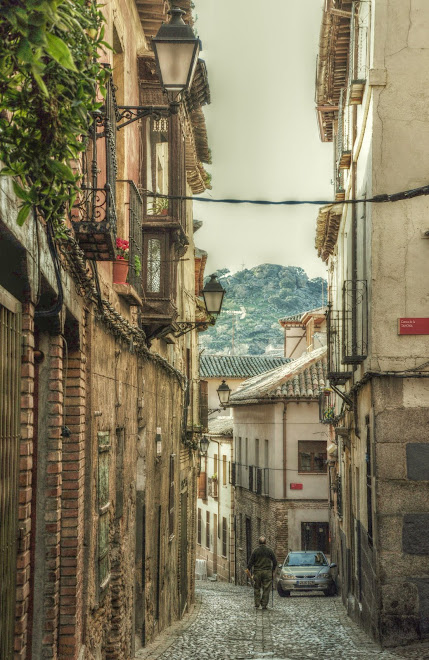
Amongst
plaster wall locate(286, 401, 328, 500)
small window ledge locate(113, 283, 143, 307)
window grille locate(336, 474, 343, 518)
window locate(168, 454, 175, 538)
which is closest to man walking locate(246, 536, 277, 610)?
window locate(168, 454, 175, 538)

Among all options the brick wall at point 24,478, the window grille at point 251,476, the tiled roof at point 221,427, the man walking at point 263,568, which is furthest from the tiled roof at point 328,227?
the tiled roof at point 221,427

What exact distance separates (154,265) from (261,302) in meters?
166

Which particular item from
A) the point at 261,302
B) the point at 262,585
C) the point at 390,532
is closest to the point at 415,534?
the point at 390,532

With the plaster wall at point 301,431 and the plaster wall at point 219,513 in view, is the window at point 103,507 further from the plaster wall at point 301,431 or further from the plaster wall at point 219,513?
the plaster wall at point 219,513

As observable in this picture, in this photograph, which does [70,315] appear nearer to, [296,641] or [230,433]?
[296,641]

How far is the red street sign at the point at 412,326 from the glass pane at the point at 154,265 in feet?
10.3

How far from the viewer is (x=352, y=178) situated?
623 inches

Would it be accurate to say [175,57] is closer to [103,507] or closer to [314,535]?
[103,507]

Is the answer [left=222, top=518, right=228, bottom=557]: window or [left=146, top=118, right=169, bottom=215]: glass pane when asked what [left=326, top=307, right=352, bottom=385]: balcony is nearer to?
[left=146, top=118, right=169, bottom=215]: glass pane

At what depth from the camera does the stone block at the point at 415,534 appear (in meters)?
11.7

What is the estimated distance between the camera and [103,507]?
902cm

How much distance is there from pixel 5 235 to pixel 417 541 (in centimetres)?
844

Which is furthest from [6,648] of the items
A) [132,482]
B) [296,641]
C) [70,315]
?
[296,641]

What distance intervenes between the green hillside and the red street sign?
150 meters
